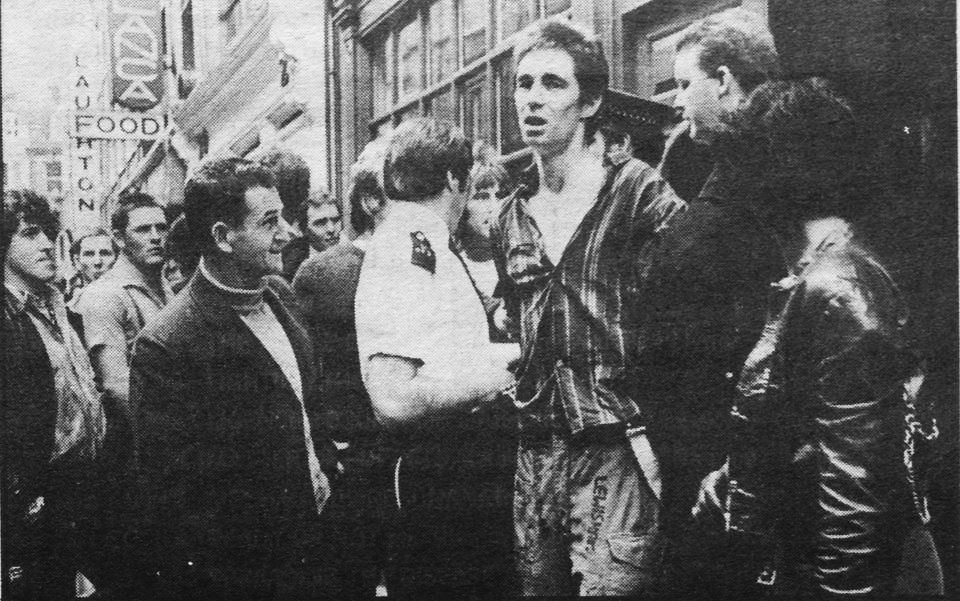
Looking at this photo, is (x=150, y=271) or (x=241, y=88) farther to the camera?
(x=241, y=88)

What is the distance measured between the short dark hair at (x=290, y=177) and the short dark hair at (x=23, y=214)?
1.02 m

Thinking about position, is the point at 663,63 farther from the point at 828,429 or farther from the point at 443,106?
the point at 828,429

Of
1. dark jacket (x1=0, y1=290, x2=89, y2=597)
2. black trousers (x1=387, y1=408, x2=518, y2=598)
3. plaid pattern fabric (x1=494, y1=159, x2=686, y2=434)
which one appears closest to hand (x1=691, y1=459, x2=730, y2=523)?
plaid pattern fabric (x1=494, y1=159, x2=686, y2=434)

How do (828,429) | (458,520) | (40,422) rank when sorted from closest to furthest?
(828,429), (458,520), (40,422)

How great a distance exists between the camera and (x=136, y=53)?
4.64 m

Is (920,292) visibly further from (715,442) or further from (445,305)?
(445,305)

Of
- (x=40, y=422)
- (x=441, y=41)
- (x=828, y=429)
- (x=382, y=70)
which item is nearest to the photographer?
(x=828, y=429)

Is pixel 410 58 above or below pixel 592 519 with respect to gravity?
above

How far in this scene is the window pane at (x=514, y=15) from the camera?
4.31 metres

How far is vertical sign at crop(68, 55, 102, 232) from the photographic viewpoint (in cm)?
447

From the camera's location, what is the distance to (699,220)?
4.12 meters

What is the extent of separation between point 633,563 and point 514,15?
2.45 metres

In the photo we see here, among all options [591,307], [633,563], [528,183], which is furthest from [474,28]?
[633,563]

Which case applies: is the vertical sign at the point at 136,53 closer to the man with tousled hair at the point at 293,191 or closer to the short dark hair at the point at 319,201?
the man with tousled hair at the point at 293,191
